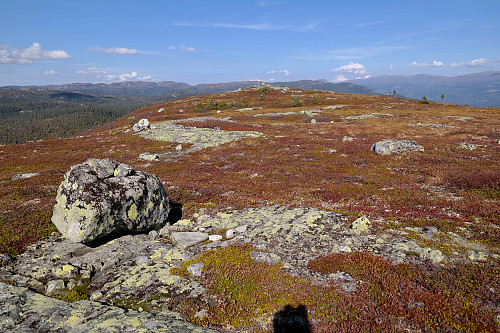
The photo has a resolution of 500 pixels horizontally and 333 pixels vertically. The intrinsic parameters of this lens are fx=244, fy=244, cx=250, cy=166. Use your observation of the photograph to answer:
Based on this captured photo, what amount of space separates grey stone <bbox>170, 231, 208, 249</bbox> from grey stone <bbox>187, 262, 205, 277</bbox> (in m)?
2.33

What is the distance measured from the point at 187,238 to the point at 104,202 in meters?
4.64

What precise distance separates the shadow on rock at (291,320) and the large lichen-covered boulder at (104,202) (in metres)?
9.42

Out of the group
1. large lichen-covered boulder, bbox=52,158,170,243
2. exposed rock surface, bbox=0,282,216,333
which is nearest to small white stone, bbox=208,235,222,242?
large lichen-covered boulder, bbox=52,158,170,243

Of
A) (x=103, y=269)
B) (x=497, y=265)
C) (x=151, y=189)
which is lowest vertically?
(x=103, y=269)

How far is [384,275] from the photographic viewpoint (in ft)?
30.4

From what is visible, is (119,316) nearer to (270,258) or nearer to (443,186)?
(270,258)

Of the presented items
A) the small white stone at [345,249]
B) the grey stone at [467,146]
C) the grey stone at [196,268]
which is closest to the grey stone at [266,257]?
the grey stone at [196,268]

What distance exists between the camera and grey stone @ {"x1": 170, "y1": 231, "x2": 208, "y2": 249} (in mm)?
12984

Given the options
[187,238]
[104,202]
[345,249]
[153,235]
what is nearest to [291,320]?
[345,249]

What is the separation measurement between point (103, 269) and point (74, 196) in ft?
13.6

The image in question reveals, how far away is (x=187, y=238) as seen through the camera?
1348 centimetres

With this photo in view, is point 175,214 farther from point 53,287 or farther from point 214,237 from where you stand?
point 53,287

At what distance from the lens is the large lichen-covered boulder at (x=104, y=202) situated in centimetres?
1206

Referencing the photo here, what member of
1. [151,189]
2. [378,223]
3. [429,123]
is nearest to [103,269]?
[151,189]
